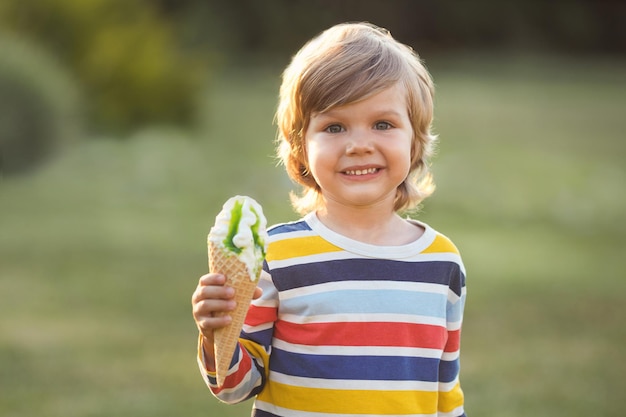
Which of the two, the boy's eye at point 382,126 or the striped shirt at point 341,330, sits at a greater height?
the boy's eye at point 382,126

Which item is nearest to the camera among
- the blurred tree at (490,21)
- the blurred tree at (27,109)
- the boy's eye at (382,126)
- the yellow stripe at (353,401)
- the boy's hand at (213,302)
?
the boy's hand at (213,302)

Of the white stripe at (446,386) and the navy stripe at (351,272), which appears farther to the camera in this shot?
the white stripe at (446,386)

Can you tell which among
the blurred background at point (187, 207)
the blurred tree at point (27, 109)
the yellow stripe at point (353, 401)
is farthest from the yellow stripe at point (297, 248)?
the blurred tree at point (27, 109)

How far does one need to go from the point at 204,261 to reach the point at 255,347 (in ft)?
17.9

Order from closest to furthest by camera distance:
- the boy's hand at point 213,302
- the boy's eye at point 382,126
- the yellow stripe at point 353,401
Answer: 1. the boy's hand at point 213,302
2. the yellow stripe at point 353,401
3. the boy's eye at point 382,126

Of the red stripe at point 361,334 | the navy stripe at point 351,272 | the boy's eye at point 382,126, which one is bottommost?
the red stripe at point 361,334

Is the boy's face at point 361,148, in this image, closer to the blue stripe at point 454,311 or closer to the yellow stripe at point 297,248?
the yellow stripe at point 297,248

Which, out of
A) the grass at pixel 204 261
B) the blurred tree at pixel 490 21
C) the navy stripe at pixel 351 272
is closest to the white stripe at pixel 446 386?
the navy stripe at pixel 351 272

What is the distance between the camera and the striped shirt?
238 cm

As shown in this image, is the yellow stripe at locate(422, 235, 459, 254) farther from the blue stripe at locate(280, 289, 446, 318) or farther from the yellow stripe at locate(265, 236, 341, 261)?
the yellow stripe at locate(265, 236, 341, 261)

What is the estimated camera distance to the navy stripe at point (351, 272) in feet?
7.97

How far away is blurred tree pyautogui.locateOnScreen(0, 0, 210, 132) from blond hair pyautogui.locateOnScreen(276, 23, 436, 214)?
11.9 metres

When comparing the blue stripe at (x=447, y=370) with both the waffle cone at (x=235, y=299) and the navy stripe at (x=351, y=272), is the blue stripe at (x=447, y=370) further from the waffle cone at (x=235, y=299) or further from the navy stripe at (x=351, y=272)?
the waffle cone at (x=235, y=299)

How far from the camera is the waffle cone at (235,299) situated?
2250mm
